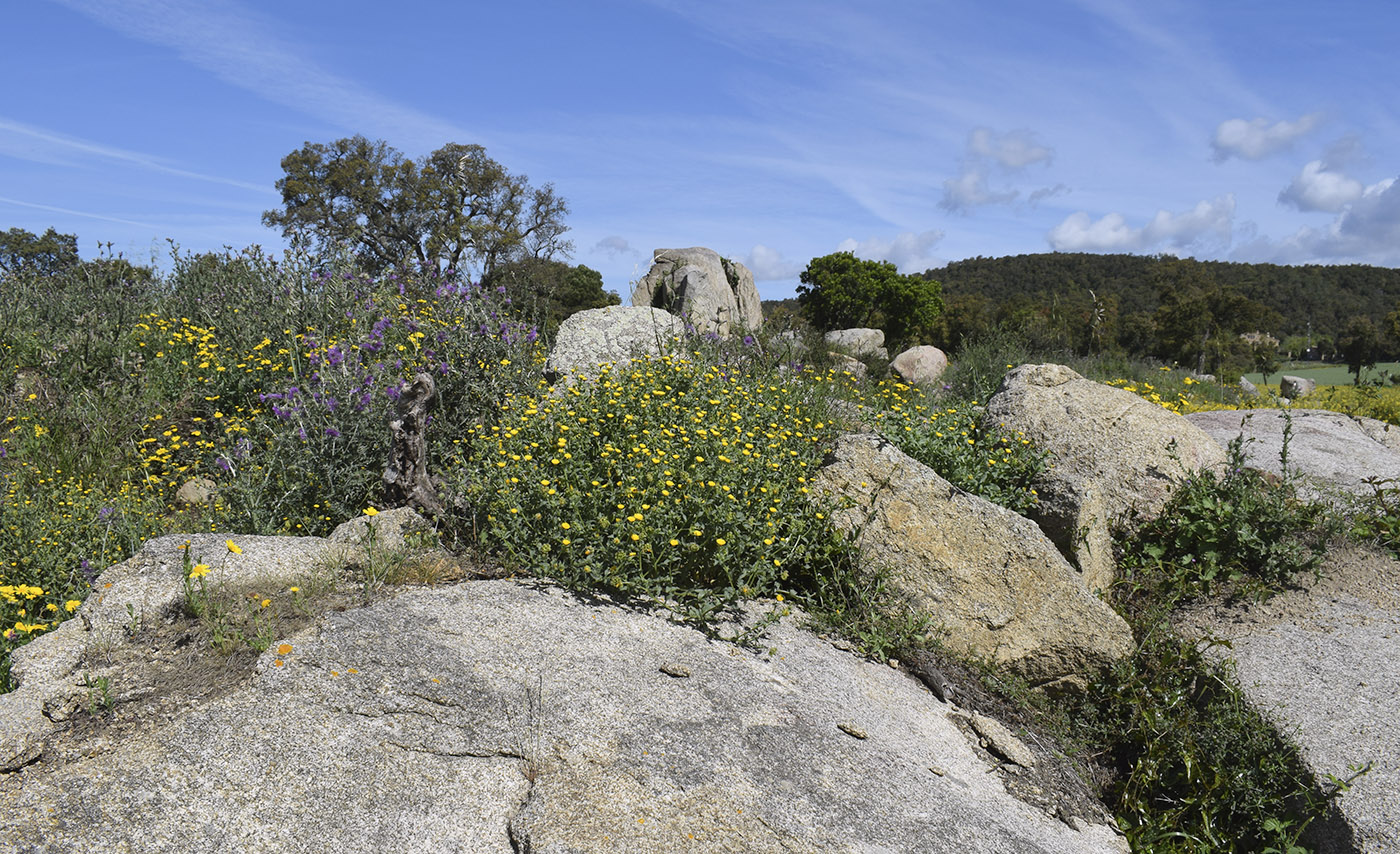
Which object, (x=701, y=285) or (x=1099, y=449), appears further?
(x=701, y=285)

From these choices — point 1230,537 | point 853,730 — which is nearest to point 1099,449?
point 1230,537

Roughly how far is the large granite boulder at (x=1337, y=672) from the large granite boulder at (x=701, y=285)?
1103 cm

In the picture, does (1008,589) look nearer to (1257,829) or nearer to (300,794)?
(1257,829)

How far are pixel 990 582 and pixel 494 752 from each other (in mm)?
3029

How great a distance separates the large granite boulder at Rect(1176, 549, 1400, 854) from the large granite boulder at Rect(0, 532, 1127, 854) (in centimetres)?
124

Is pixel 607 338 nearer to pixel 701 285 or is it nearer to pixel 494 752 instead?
pixel 494 752

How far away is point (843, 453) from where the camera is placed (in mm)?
5285

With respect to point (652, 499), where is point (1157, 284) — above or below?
above

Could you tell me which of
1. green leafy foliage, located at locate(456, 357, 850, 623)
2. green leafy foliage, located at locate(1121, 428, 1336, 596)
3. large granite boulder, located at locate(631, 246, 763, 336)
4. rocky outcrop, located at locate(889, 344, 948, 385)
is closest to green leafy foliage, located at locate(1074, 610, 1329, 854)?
green leafy foliage, located at locate(1121, 428, 1336, 596)

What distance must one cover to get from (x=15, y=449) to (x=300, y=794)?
566 cm

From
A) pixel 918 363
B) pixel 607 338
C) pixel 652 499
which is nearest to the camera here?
pixel 652 499

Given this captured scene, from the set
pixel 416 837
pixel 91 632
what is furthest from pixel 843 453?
pixel 91 632

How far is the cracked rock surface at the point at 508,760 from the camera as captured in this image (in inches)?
105

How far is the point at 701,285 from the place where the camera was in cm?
1689
